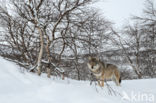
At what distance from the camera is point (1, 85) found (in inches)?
113

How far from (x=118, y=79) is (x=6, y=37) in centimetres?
912

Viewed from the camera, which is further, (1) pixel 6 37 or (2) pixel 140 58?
(2) pixel 140 58

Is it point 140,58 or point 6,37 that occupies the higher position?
point 6,37

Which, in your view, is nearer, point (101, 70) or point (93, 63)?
point (93, 63)

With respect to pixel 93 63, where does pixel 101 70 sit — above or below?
below

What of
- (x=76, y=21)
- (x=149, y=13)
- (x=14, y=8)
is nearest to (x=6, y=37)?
(x=14, y=8)

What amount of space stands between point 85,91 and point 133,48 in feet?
68.9

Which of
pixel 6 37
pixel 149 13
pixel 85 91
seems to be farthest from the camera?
pixel 149 13

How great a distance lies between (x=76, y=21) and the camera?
9539 mm

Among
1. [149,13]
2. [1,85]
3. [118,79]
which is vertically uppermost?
[149,13]

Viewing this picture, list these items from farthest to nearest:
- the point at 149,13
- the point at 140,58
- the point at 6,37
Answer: the point at 140,58, the point at 149,13, the point at 6,37

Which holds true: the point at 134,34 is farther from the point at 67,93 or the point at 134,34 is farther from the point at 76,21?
the point at 67,93

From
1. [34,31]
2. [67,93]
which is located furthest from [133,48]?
[67,93]

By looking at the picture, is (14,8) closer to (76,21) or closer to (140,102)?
(76,21)
